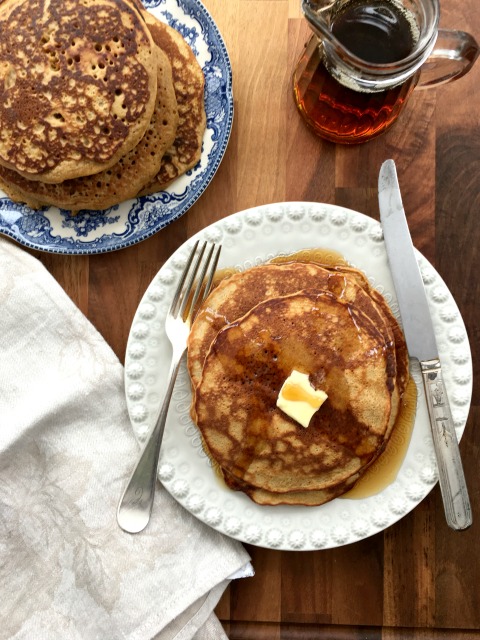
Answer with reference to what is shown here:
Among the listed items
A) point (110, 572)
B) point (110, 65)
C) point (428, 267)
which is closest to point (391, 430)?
point (428, 267)

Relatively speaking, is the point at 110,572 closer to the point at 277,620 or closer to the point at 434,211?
the point at 277,620

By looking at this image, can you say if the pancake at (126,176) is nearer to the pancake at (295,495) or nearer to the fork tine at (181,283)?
the fork tine at (181,283)

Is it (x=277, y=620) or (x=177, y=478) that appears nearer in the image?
(x=177, y=478)

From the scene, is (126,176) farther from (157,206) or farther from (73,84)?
(73,84)

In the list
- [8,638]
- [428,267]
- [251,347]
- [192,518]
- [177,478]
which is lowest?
[8,638]

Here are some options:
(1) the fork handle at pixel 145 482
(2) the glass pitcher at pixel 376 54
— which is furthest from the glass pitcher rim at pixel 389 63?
(1) the fork handle at pixel 145 482

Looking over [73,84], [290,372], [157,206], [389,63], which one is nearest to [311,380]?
[290,372]

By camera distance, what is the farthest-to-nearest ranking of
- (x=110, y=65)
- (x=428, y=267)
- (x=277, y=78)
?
(x=277, y=78) → (x=428, y=267) → (x=110, y=65)
